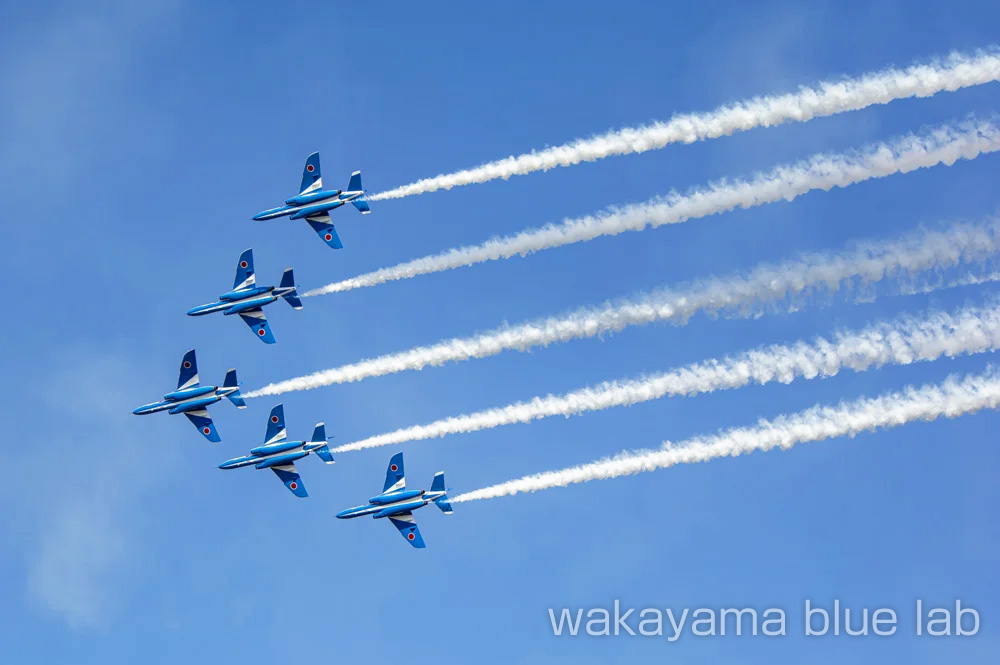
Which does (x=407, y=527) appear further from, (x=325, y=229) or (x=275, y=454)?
(x=325, y=229)

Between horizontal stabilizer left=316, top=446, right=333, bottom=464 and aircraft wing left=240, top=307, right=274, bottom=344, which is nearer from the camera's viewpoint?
horizontal stabilizer left=316, top=446, right=333, bottom=464

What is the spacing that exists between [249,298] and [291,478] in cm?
759

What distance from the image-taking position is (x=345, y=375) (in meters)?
61.5

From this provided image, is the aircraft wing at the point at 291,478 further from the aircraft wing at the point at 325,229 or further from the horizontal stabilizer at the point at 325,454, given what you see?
the aircraft wing at the point at 325,229

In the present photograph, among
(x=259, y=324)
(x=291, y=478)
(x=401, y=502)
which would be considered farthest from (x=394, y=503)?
(x=259, y=324)

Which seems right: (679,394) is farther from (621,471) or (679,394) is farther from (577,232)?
(577,232)

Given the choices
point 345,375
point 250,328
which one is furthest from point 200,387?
point 345,375

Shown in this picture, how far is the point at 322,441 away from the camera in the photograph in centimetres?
6384

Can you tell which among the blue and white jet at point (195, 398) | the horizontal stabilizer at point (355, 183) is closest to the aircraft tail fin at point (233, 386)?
the blue and white jet at point (195, 398)

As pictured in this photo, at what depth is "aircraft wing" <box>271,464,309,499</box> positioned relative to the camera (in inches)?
2586

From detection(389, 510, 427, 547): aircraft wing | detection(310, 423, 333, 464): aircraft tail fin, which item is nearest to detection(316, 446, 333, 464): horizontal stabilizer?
detection(310, 423, 333, 464): aircraft tail fin

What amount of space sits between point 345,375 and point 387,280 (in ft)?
13.9

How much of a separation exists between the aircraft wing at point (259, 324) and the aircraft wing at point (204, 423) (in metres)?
4.13

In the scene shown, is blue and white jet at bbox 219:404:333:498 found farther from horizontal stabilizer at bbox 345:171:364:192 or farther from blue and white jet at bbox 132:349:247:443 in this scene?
horizontal stabilizer at bbox 345:171:364:192
